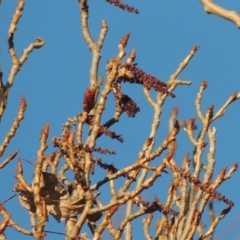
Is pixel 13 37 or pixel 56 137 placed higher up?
pixel 13 37

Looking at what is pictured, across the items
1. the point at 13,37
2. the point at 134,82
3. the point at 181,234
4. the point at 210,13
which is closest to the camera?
the point at 210,13

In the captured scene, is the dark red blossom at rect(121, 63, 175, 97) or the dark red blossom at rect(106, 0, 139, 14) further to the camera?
the dark red blossom at rect(106, 0, 139, 14)

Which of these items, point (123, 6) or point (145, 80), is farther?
point (123, 6)

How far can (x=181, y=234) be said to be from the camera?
4754 millimetres

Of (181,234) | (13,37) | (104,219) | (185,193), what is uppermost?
(13,37)

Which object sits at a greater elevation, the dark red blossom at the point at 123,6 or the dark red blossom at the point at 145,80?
the dark red blossom at the point at 123,6

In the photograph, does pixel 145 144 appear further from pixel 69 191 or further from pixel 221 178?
pixel 221 178

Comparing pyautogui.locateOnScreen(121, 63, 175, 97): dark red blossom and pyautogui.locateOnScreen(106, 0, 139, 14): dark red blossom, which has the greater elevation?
pyautogui.locateOnScreen(106, 0, 139, 14): dark red blossom

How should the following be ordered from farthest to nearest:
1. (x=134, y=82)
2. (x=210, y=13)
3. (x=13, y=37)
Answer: (x=13, y=37) → (x=134, y=82) → (x=210, y=13)

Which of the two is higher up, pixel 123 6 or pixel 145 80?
pixel 123 6

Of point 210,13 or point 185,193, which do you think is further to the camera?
point 185,193

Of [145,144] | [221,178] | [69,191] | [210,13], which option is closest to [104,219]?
[69,191]

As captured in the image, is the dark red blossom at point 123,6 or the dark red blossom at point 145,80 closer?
the dark red blossom at point 145,80

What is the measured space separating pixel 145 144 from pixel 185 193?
1.36 metres
